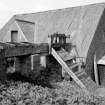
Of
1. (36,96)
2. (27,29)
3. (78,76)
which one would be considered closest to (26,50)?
(36,96)

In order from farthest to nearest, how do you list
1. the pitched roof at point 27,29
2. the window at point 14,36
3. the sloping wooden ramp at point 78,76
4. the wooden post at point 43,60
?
the window at point 14,36
the pitched roof at point 27,29
the wooden post at point 43,60
the sloping wooden ramp at point 78,76

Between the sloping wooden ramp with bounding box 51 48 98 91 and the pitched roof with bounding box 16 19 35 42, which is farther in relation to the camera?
the pitched roof with bounding box 16 19 35 42

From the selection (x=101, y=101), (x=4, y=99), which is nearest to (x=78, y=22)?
(x=101, y=101)

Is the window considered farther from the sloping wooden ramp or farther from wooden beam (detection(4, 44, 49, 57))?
the sloping wooden ramp

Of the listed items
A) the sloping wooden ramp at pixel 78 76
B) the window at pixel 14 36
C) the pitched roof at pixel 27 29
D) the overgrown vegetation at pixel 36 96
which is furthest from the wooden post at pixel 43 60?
the window at pixel 14 36

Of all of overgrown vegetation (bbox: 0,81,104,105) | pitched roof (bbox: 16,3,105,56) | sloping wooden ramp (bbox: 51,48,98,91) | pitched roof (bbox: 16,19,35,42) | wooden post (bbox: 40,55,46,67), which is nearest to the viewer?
overgrown vegetation (bbox: 0,81,104,105)

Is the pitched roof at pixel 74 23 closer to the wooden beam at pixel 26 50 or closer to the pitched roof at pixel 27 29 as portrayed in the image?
the pitched roof at pixel 27 29

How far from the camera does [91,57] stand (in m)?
14.3

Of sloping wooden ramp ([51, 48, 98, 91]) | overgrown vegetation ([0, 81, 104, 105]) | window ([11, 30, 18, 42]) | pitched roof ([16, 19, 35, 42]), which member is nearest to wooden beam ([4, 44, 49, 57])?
sloping wooden ramp ([51, 48, 98, 91])

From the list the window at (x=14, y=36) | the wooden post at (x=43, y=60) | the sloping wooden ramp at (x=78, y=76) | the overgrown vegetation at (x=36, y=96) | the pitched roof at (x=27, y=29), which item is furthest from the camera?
the window at (x=14, y=36)

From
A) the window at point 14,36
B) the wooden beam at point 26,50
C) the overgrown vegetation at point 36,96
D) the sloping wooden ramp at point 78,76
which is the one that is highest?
the window at point 14,36

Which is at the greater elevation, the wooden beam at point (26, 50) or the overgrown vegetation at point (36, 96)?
the wooden beam at point (26, 50)

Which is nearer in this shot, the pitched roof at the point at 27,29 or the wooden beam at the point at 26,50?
the wooden beam at the point at 26,50

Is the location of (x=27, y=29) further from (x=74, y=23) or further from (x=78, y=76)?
(x=78, y=76)
